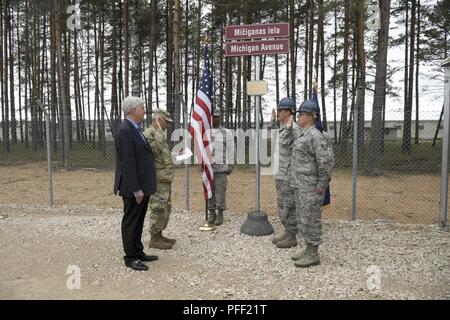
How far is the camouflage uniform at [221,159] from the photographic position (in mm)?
6289

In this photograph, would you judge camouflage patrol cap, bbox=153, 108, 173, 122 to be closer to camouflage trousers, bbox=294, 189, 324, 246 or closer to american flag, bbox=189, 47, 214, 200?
american flag, bbox=189, 47, 214, 200

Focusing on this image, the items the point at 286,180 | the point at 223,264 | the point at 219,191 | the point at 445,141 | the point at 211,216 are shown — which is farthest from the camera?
the point at 211,216

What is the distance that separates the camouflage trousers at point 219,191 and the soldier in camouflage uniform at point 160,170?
4.69 ft

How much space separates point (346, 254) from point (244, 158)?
412 inches

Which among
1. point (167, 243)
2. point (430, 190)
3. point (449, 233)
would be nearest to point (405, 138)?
point (430, 190)

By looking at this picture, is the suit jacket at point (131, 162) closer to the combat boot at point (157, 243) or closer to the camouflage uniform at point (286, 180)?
the combat boot at point (157, 243)

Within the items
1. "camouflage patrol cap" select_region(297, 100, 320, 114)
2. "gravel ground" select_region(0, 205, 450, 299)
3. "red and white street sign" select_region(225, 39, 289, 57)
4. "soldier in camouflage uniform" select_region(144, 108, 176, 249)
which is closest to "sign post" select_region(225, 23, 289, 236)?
"red and white street sign" select_region(225, 39, 289, 57)

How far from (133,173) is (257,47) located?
2.86 m

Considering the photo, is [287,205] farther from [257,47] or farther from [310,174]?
[257,47]

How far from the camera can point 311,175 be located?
432 centimetres

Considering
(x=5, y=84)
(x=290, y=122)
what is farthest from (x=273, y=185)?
(x=5, y=84)

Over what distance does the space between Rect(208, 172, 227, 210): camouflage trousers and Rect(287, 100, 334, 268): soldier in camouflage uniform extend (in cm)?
202

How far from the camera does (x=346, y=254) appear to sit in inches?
195
